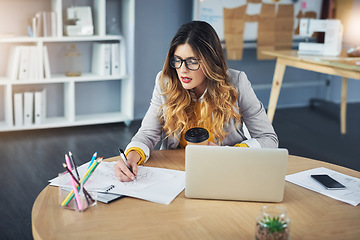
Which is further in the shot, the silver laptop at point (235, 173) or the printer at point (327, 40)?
the printer at point (327, 40)

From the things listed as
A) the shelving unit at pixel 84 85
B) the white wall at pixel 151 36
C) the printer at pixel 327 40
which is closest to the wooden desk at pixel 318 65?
the printer at pixel 327 40

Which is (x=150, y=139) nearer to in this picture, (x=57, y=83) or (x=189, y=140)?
(x=189, y=140)

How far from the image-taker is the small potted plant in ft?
3.41

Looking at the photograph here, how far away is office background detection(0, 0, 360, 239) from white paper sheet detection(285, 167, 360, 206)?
1.42 metres

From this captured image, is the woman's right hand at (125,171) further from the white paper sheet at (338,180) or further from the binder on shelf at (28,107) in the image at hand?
the binder on shelf at (28,107)

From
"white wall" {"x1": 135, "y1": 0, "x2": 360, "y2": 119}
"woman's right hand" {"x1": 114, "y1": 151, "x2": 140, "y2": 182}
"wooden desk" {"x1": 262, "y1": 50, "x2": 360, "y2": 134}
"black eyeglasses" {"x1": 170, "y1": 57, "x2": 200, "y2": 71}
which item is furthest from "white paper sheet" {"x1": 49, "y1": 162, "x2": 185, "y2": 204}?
"white wall" {"x1": 135, "y1": 0, "x2": 360, "y2": 119}

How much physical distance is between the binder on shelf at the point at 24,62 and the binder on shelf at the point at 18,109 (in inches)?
6.1

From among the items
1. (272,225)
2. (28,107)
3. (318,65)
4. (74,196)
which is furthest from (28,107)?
(272,225)

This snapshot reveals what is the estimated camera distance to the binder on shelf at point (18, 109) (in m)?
3.82

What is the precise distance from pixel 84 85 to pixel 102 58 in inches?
15.4

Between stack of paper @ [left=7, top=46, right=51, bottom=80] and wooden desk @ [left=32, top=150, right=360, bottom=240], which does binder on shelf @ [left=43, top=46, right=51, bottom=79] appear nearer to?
stack of paper @ [left=7, top=46, right=51, bottom=80]

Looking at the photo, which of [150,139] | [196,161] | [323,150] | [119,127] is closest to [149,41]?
[119,127]

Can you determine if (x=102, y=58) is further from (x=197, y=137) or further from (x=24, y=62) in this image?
(x=197, y=137)

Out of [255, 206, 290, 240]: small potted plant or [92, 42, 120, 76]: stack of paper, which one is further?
[92, 42, 120, 76]: stack of paper
